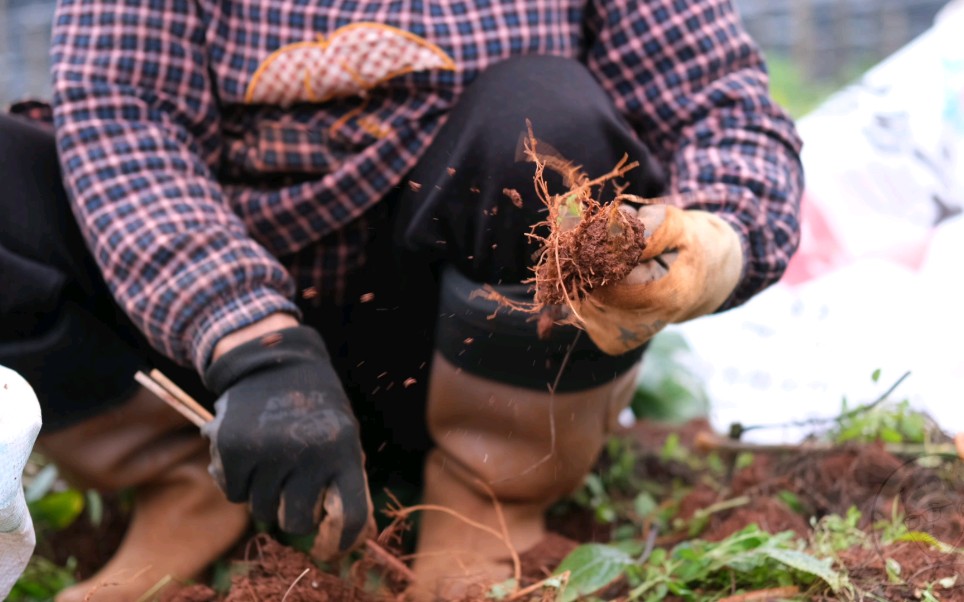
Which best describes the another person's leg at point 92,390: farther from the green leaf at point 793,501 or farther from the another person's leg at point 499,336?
the green leaf at point 793,501

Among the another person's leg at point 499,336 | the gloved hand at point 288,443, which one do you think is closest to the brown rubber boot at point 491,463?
the another person's leg at point 499,336

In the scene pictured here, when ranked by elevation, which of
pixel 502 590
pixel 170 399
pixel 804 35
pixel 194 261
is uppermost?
pixel 194 261

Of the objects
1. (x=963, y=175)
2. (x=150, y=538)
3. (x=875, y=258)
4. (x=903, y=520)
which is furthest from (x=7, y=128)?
(x=963, y=175)

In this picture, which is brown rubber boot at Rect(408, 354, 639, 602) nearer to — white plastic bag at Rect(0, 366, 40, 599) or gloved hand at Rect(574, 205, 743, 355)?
gloved hand at Rect(574, 205, 743, 355)

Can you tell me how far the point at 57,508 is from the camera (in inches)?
58.1

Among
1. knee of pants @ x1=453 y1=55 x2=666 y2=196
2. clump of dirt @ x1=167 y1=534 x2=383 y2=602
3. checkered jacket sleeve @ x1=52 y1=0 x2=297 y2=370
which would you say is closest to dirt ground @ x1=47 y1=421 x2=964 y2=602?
clump of dirt @ x1=167 y1=534 x2=383 y2=602

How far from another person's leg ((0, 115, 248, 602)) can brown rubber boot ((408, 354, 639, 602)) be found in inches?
10.6

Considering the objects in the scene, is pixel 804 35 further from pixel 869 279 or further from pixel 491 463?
pixel 491 463

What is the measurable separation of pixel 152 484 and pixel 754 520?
2.45ft

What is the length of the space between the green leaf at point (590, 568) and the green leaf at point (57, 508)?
2.35ft

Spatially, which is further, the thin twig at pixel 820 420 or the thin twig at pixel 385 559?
the thin twig at pixel 820 420

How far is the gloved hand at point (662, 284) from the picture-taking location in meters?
1.02

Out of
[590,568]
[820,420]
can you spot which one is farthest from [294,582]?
[820,420]

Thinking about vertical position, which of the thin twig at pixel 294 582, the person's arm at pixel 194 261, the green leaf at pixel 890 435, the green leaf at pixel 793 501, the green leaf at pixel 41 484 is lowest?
the green leaf at pixel 41 484
